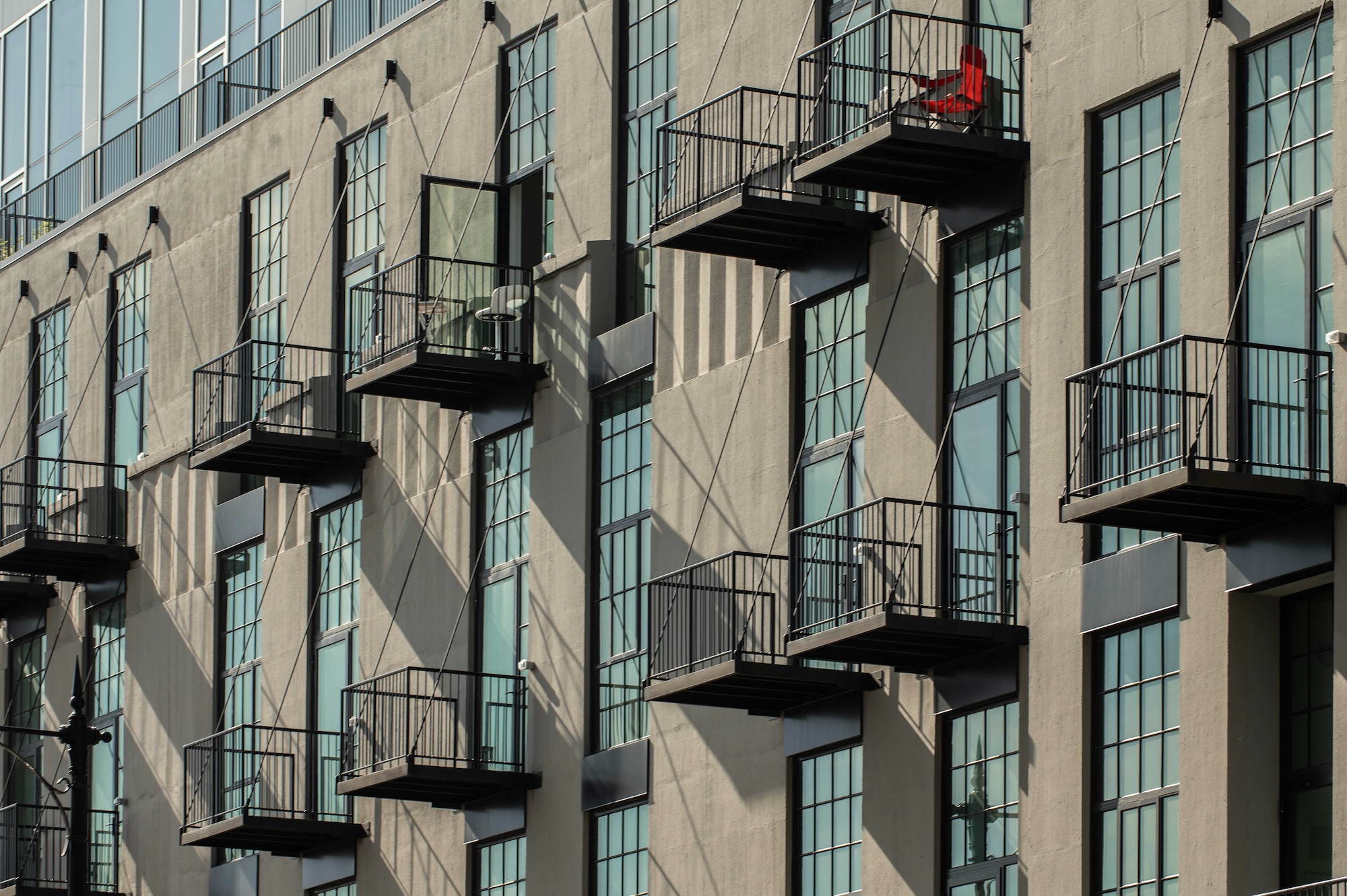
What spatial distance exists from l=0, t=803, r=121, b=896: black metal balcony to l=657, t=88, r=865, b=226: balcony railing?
17.0 m

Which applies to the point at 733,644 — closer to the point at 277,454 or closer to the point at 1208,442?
the point at 1208,442

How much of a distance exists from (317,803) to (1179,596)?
16.4m

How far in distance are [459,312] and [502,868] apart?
677 cm

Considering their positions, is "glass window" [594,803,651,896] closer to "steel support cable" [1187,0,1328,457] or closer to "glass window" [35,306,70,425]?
"steel support cable" [1187,0,1328,457]

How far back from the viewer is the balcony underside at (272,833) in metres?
38.3

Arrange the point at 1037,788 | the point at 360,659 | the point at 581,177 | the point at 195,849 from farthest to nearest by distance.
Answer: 1. the point at 195,849
2. the point at 360,659
3. the point at 581,177
4. the point at 1037,788

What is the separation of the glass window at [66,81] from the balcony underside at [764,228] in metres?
24.7

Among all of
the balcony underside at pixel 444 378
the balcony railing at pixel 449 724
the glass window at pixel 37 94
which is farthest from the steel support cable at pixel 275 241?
the glass window at pixel 37 94

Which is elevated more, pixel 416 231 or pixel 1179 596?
pixel 416 231

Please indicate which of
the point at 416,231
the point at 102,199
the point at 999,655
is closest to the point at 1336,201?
the point at 999,655

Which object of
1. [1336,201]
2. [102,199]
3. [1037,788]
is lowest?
[1037,788]

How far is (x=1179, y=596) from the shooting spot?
25.9m

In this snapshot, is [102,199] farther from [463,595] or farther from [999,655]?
[999,655]

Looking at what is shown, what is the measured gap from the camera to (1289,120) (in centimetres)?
2561
